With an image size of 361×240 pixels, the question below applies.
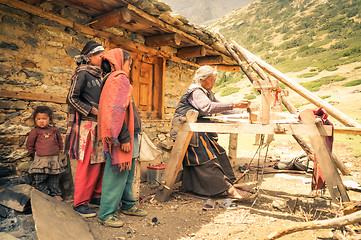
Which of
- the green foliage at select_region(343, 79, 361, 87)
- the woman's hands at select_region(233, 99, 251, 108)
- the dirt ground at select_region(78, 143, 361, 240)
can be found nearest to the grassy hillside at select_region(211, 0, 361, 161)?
the green foliage at select_region(343, 79, 361, 87)

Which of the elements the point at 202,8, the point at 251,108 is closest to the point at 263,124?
the point at 251,108

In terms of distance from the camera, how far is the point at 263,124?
2.62 meters

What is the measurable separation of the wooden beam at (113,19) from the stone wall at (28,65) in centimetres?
22

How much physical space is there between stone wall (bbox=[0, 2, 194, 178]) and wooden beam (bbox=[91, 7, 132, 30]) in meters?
0.22

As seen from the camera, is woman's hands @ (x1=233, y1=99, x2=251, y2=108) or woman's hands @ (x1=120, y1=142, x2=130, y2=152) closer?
woman's hands @ (x1=120, y1=142, x2=130, y2=152)

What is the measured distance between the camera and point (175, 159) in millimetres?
3162

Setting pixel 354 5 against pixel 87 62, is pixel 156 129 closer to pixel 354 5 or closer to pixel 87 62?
pixel 87 62

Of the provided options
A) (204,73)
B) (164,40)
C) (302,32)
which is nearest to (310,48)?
(302,32)

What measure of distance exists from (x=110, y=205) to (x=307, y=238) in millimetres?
1803

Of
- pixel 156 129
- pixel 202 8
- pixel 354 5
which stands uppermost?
pixel 202 8

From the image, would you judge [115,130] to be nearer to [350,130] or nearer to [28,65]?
[28,65]

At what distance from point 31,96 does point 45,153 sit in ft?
2.68

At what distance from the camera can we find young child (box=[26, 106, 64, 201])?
3.17m

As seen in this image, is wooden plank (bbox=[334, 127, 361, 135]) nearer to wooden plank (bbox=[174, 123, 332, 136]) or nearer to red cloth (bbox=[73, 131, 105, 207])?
wooden plank (bbox=[174, 123, 332, 136])
